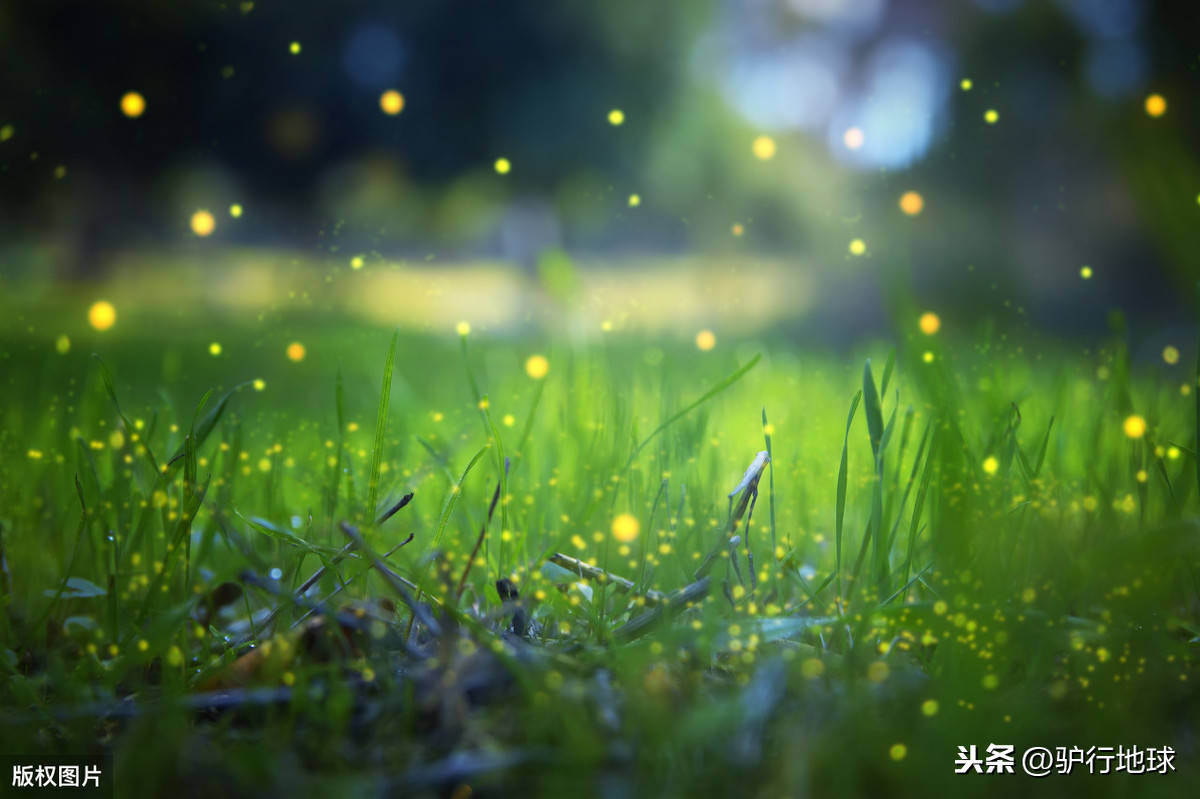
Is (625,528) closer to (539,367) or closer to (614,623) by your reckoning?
(614,623)

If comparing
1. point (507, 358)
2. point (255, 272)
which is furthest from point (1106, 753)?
point (255, 272)

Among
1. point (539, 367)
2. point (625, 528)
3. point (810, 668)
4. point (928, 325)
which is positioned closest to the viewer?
point (810, 668)

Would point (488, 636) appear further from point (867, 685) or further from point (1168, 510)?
point (1168, 510)

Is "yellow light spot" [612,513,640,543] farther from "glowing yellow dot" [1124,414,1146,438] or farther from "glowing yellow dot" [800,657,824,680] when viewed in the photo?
"glowing yellow dot" [1124,414,1146,438]

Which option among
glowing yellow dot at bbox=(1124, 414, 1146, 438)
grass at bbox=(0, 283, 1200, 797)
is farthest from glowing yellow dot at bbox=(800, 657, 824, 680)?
glowing yellow dot at bbox=(1124, 414, 1146, 438)

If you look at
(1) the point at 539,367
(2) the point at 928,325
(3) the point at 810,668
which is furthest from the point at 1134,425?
(1) the point at 539,367

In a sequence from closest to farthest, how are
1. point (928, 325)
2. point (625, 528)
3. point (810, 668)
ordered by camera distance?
point (810, 668) → point (928, 325) → point (625, 528)
